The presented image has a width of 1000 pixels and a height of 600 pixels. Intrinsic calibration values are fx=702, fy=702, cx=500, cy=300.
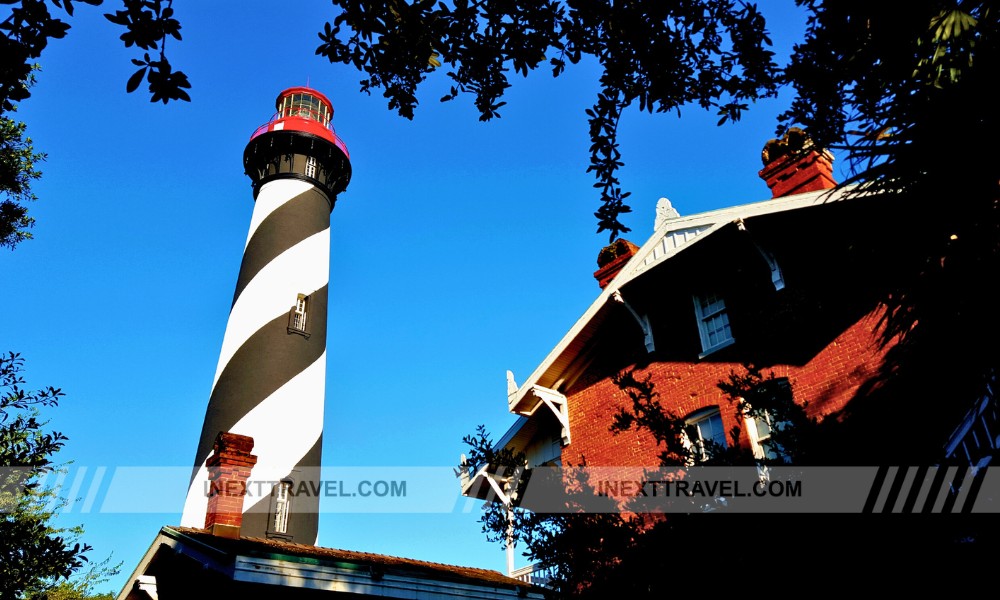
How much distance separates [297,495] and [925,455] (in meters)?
14.2

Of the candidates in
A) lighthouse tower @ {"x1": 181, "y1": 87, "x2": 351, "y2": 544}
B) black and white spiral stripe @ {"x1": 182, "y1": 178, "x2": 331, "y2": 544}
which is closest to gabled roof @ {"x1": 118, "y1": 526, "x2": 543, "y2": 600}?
black and white spiral stripe @ {"x1": 182, "y1": 178, "x2": 331, "y2": 544}

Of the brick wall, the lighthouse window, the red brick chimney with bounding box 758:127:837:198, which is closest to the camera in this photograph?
the brick wall

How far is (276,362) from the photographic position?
60.8 feet

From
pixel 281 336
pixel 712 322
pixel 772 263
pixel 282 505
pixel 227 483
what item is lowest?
pixel 227 483

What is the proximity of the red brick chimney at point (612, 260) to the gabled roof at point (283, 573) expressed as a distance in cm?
903

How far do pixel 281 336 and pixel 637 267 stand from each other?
9879mm

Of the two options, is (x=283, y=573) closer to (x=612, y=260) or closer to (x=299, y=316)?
(x=612, y=260)

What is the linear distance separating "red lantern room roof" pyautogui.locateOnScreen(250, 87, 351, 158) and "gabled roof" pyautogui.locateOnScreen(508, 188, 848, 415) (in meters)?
12.5

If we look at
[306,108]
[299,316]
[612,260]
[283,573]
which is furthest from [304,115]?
[283,573]

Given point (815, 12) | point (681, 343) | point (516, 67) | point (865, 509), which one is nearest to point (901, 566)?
point (865, 509)

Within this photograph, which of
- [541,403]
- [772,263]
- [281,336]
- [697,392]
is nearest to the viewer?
[772,263]

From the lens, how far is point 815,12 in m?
7.11

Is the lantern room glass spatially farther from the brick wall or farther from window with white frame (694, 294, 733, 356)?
window with white frame (694, 294, 733, 356)

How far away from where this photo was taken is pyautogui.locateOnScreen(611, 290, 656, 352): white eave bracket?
15.0m
